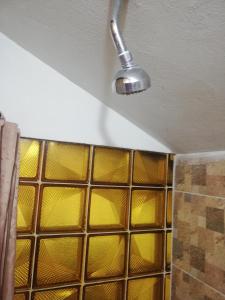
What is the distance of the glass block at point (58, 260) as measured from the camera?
3.97 feet

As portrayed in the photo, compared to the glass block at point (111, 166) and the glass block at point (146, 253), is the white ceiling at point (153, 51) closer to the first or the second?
the glass block at point (111, 166)

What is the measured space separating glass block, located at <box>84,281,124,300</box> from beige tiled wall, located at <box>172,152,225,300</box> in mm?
333

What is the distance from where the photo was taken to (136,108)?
1258mm

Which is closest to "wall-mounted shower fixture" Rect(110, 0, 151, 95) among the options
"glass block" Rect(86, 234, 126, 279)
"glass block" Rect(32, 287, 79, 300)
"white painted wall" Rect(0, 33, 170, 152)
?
"white painted wall" Rect(0, 33, 170, 152)

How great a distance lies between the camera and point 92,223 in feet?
4.36

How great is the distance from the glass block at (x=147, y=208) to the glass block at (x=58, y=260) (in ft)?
1.11

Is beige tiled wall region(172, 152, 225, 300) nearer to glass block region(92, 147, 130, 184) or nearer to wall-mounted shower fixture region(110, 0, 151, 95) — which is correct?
glass block region(92, 147, 130, 184)

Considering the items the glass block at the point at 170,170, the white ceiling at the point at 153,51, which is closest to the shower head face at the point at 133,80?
the white ceiling at the point at 153,51

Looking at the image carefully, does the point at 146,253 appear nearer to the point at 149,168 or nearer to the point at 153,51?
the point at 149,168

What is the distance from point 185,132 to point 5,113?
0.87 m

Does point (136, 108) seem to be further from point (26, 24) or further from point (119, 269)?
point (119, 269)

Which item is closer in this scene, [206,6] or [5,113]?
[206,6]

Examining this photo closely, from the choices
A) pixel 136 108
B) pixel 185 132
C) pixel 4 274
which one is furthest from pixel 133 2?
pixel 4 274

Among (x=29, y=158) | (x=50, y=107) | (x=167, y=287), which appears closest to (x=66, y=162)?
(x=29, y=158)
